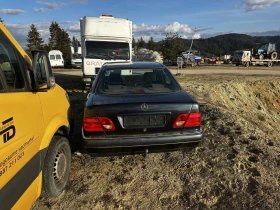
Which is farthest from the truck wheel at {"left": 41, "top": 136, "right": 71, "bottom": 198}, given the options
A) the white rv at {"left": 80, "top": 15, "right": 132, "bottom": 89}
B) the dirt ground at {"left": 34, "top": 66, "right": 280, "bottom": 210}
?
the white rv at {"left": 80, "top": 15, "right": 132, "bottom": 89}

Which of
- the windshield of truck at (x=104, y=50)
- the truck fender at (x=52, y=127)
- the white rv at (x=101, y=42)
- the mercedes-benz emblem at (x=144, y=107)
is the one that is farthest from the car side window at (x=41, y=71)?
the windshield of truck at (x=104, y=50)

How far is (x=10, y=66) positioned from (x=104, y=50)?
8860 mm

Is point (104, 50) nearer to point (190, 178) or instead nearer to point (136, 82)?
point (136, 82)

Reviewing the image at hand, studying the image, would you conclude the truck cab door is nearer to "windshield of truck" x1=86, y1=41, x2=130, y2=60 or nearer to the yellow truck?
the yellow truck

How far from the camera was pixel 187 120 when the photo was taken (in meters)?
3.60

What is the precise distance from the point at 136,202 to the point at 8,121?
6.61 feet

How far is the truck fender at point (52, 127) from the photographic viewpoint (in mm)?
2845

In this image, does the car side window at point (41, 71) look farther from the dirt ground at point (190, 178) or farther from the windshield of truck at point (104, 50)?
the windshield of truck at point (104, 50)

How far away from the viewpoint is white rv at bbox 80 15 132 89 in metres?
11.1

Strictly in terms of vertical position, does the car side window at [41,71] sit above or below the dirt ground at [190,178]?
above

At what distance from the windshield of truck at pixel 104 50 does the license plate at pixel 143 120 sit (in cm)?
804

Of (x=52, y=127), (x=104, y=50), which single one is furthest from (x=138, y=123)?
(x=104, y=50)

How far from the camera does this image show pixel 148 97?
3.76 meters

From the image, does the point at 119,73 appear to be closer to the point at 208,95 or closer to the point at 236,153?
the point at 236,153
